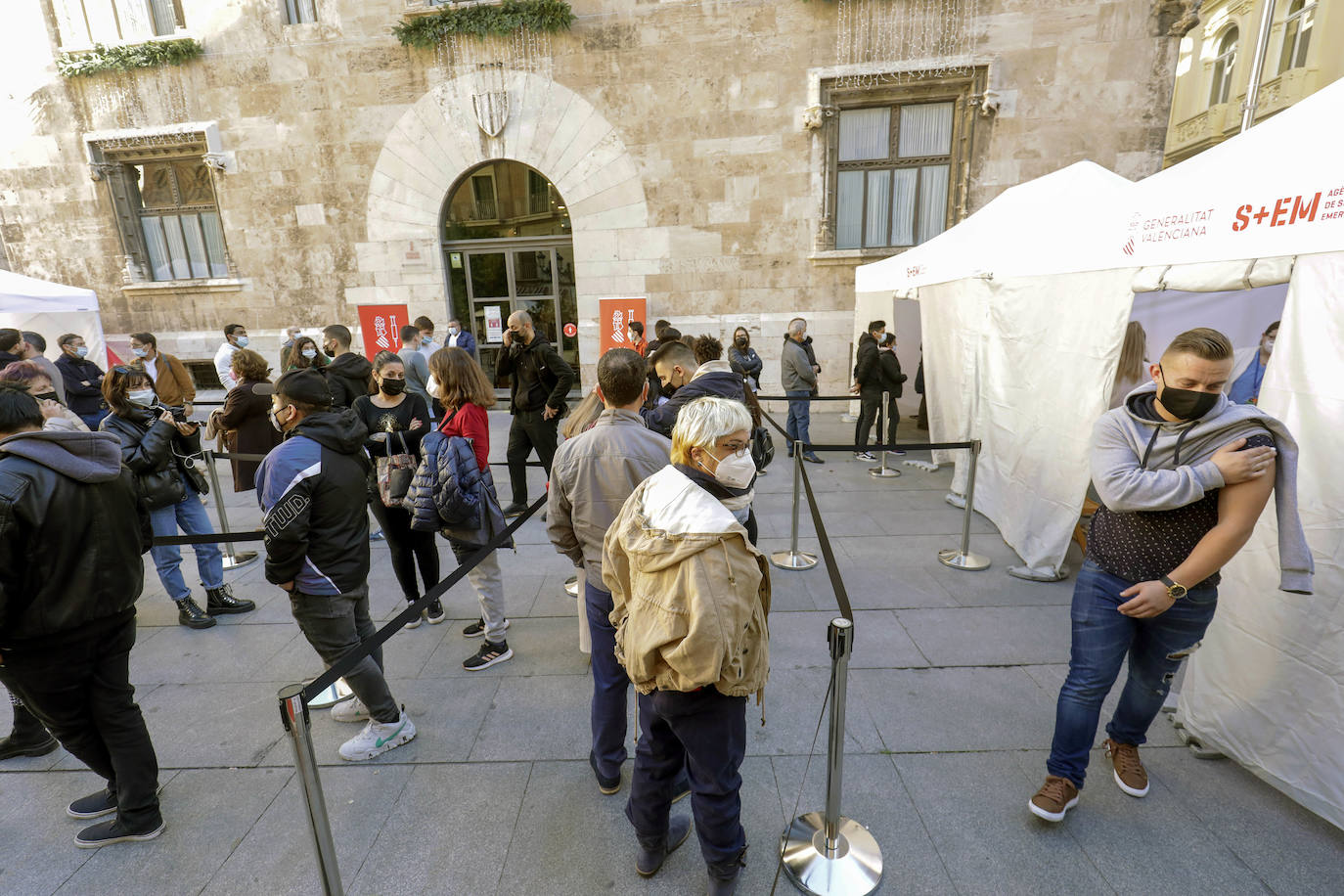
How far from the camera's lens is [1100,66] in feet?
31.8

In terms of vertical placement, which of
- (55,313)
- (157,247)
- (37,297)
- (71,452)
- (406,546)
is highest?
(157,247)

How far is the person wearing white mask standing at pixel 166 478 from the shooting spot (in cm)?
382

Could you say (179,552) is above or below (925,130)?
below

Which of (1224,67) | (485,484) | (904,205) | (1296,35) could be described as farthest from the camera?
(1224,67)

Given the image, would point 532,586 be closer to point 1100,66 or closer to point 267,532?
point 267,532

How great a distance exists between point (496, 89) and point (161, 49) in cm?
633

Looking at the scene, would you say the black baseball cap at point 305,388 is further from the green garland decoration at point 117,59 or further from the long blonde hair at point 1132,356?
the green garland decoration at point 117,59

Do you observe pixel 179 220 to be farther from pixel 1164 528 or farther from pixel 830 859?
pixel 1164 528

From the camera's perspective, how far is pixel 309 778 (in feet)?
5.93

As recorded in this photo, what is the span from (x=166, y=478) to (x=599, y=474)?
3532mm

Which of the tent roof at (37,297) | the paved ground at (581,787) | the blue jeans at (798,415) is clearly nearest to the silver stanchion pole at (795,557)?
the paved ground at (581,787)

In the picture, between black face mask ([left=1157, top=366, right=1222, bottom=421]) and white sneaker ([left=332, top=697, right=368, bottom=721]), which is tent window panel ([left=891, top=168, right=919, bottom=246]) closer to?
black face mask ([left=1157, top=366, right=1222, bottom=421])

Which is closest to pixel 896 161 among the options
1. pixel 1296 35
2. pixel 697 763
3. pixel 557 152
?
pixel 557 152

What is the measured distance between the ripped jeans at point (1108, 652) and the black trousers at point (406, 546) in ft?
11.4
